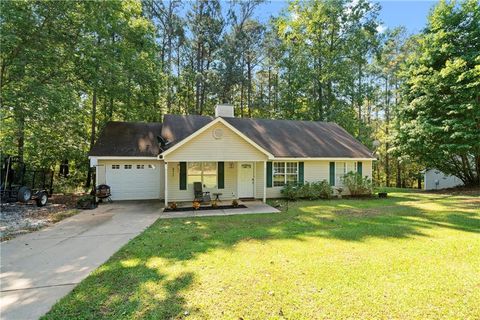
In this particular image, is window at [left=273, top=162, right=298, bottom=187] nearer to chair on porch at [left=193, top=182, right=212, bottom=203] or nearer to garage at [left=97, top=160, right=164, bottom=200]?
chair on porch at [left=193, top=182, right=212, bottom=203]

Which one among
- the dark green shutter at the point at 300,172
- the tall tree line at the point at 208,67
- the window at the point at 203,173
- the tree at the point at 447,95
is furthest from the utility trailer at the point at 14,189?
the tree at the point at 447,95

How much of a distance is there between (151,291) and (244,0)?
28675 mm

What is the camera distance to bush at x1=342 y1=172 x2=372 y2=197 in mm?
15039

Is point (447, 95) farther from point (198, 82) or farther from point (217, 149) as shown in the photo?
point (198, 82)

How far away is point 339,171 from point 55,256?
13896 millimetres

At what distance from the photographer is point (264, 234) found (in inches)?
291

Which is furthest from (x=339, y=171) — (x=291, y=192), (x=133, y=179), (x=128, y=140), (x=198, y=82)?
(x=198, y=82)

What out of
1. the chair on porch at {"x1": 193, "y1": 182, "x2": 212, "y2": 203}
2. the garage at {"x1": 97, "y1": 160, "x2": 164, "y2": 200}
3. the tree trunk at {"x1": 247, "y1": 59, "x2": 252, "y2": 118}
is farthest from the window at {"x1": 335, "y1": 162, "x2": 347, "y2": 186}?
the tree trunk at {"x1": 247, "y1": 59, "x2": 252, "y2": 118}

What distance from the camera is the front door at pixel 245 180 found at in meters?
14.3

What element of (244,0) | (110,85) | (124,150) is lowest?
(124,150)

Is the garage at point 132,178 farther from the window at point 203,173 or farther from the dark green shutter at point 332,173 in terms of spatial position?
the dark green shutter at point 332,173

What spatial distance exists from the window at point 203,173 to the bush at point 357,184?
747cm

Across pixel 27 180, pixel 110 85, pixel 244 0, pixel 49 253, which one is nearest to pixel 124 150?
pixel 110 85

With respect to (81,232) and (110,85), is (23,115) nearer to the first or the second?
(110,85)
